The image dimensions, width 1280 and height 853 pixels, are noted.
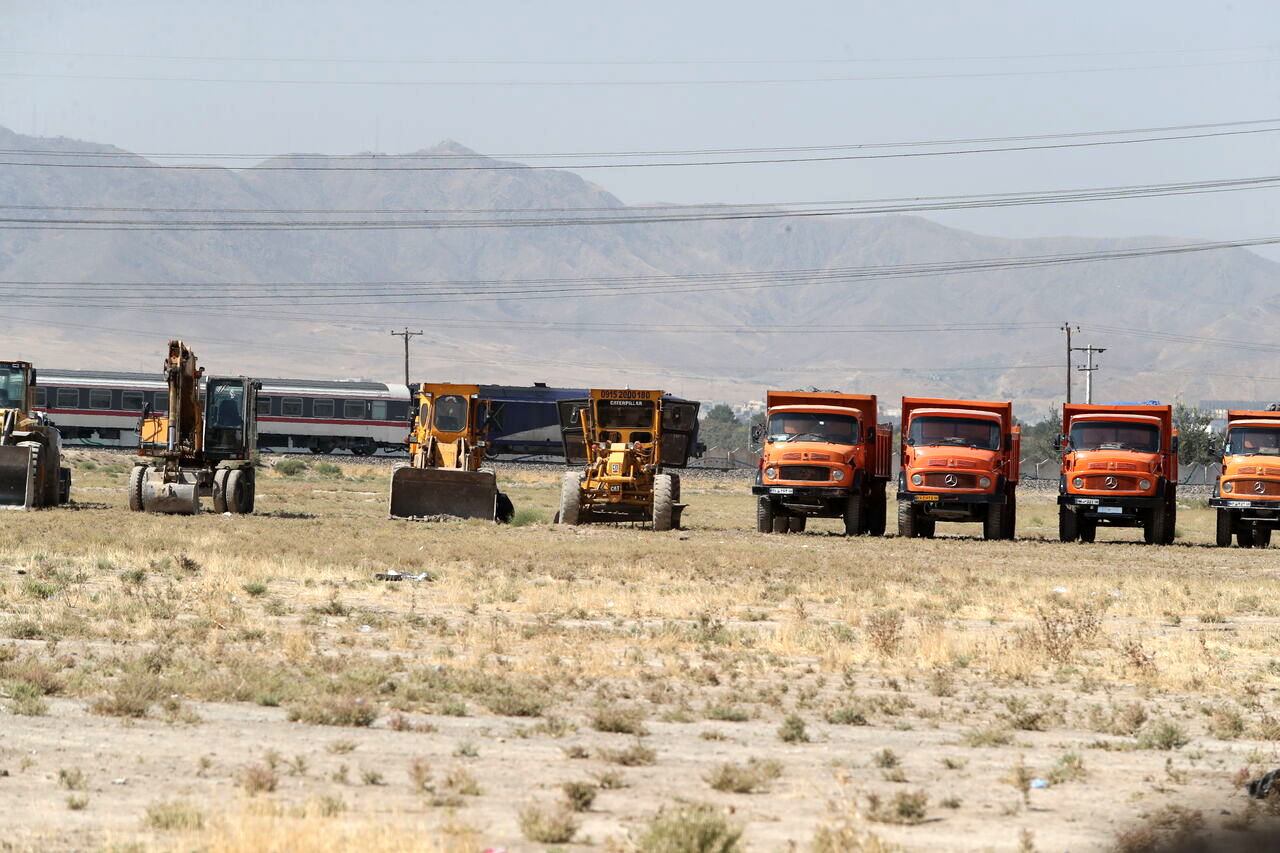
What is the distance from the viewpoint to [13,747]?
11.2 metres

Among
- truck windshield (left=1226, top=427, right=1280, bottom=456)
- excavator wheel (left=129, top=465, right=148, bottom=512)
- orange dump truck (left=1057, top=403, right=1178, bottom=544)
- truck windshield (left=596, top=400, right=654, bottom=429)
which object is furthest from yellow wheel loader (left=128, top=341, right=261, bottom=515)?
truck windshield (left=1226, top=427, right=1280, bottom=456)

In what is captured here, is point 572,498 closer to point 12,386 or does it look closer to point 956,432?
point 956,432

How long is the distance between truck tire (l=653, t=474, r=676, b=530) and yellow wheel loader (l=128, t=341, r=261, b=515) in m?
9.22

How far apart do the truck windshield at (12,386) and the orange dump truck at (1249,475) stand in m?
26.0

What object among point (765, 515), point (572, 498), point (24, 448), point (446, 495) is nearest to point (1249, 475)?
point (765, 515)

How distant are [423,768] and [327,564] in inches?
615

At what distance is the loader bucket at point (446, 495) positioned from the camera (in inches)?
1506

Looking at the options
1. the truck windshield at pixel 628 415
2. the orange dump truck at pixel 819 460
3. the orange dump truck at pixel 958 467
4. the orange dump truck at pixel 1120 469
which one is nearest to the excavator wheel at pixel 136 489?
the truck windshield at pixel 628 415

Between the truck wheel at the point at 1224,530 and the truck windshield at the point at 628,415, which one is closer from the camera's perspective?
the truck windshield at the point at 628,415

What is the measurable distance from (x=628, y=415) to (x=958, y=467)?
729cm

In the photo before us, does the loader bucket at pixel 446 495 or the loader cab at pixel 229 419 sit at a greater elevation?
the loader cab at pixel 229 419

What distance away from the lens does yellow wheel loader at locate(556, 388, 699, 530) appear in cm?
3734

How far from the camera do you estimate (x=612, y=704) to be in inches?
527

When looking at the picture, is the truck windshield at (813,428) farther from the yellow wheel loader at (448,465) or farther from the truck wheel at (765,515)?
the yellow wheel loader at (448,465)
